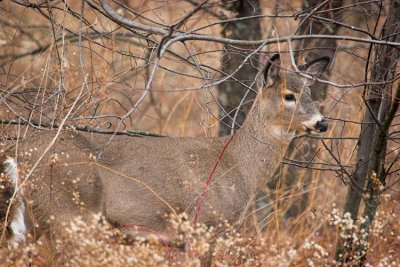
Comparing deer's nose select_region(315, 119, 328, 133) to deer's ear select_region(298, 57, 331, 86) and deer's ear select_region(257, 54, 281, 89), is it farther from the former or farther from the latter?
deer's ear select_region(298, 57, 331, 86)

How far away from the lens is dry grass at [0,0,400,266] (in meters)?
3.79

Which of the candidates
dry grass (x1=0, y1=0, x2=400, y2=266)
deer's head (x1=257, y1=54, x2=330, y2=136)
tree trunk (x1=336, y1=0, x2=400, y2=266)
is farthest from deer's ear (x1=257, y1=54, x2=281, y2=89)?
tree trunk (x1=336, y1=0, x2=400, y2=266)

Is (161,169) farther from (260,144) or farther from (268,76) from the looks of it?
(268,76)

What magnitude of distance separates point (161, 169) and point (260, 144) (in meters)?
0.87

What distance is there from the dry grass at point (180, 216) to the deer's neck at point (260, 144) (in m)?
→ 0.28

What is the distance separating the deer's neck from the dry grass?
28 cm

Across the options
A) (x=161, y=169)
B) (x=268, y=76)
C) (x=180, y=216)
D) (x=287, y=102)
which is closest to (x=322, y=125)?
(x=287, y=102)

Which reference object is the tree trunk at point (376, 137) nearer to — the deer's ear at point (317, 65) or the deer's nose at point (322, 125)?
the deer's nose at point (322, 125)

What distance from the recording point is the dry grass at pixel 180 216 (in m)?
3.79

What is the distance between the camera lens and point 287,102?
5.71m

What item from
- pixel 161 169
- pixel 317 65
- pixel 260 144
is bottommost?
pixel 161 169

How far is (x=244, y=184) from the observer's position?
5586 mm

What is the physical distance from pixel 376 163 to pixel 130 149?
1842mm

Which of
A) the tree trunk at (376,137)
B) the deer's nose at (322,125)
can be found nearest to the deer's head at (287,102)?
the deer's nose at (322,125)
